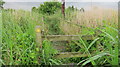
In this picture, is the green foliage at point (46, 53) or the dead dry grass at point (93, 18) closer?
the green foliage at point (46, 53)

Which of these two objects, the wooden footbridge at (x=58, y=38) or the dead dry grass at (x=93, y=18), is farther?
the dead dry grass at (x=93, y=18)

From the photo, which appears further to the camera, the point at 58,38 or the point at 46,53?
the point at 58,38

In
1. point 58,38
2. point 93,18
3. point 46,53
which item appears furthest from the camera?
point 93,18

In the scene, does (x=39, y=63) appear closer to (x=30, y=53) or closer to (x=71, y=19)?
(x=30, y=53)

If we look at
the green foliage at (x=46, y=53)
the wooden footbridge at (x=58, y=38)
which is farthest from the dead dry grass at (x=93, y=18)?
the green foliage at (x=46, y=53)

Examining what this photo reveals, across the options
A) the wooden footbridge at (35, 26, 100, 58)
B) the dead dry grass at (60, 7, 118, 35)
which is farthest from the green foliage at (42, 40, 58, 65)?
the dead dry grass at (60, 7, 118, 35)

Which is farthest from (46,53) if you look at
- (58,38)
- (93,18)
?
(93,18)

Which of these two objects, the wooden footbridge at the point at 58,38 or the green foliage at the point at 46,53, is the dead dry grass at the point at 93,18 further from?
the green foliage at the point at 46,53

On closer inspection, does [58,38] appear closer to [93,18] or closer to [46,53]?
[46,53]

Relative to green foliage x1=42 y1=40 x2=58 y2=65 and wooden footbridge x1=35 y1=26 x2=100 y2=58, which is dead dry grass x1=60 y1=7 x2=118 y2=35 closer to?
wooden footbridge x1=35 y1=26 x2=100 y2=58

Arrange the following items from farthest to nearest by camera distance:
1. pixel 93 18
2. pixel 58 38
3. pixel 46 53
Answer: pixel 93 18
pixel 58 38
pixel 46 53

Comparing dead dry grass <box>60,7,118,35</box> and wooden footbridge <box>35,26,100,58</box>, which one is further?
dead dry grass <box>60,7,118,35</box>

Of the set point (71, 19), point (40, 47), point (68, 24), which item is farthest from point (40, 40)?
point (71, 19)

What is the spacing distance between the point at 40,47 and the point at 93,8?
3.82 m
